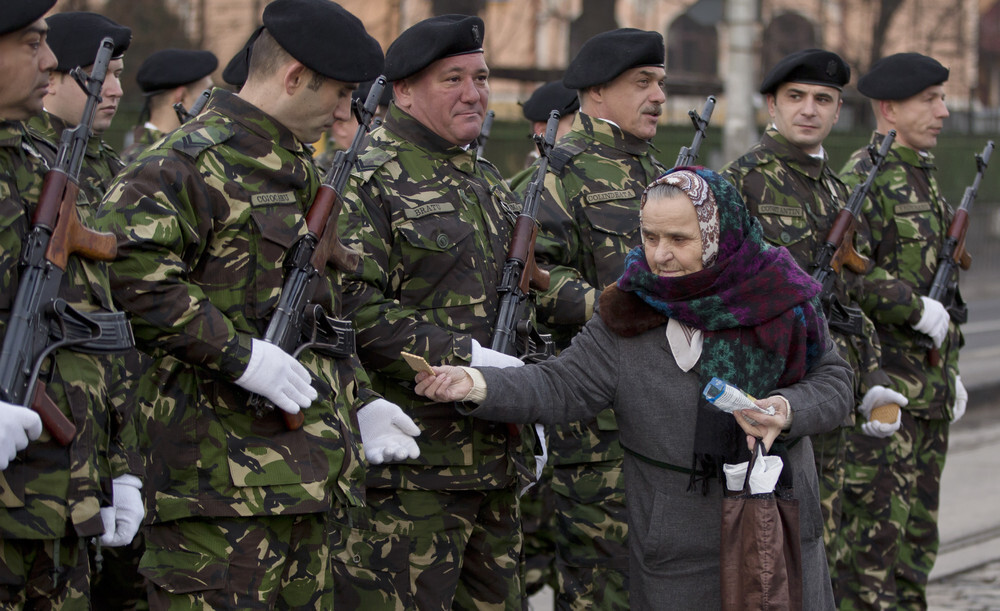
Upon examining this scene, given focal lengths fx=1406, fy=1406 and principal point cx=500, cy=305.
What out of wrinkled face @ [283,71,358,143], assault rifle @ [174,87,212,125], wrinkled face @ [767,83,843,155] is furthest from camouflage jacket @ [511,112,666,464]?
wrinkled face @ [283,71,358,143]

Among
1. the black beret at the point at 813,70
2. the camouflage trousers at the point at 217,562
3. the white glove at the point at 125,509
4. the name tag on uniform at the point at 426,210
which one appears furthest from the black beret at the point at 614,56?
the white glove at the point at 125,509

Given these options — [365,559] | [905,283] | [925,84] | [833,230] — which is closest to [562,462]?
[365,559]

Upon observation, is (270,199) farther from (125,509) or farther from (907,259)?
(907,259)

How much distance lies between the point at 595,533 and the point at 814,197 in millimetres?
1696

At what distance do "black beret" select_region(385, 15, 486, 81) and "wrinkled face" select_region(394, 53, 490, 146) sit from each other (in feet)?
0.14

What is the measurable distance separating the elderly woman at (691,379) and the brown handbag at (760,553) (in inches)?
6.6

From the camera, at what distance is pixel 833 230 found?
5.55 metres

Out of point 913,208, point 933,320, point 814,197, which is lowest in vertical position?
point 933,320

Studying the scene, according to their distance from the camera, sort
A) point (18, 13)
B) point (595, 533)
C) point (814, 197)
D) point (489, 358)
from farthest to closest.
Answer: point (814, 197) → point (595, 533) → point (489, 358) → point (18, 13)

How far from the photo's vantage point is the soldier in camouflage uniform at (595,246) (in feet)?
16.2

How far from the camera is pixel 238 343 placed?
3.41 m

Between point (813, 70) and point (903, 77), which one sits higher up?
point (813, 70)

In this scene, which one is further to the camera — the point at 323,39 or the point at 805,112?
the point at 805,112

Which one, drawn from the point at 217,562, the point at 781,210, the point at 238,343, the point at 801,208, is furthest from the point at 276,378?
the point at 801,208
